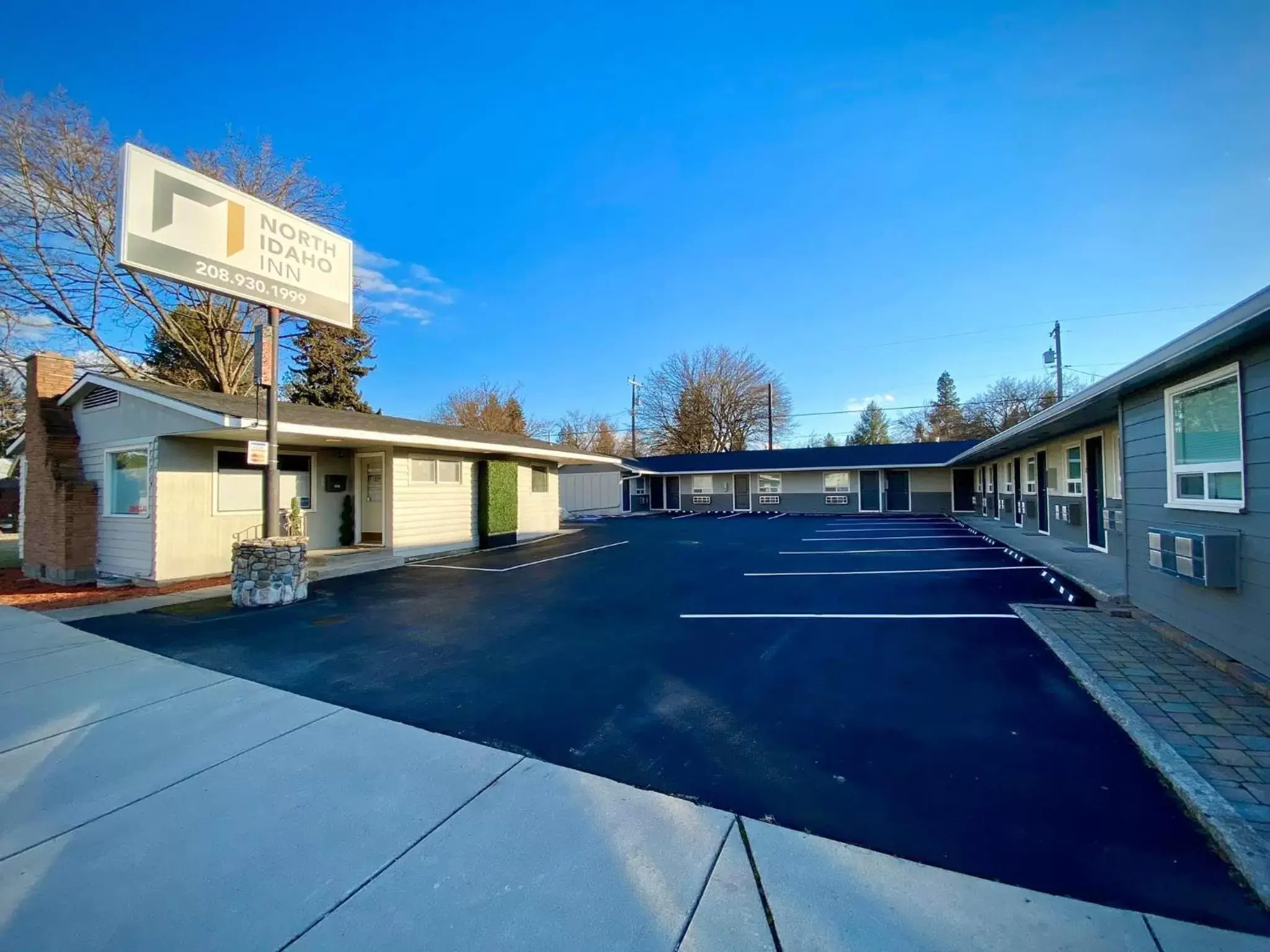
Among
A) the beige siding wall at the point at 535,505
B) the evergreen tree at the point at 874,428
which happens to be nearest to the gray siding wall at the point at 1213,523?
the beige siding wall at the point at 535,505

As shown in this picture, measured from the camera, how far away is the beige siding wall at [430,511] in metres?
11.3

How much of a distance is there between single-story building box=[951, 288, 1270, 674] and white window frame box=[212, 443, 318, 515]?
39.8ft

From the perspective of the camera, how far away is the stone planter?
283 inches

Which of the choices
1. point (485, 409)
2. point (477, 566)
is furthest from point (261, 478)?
point (485, 409)

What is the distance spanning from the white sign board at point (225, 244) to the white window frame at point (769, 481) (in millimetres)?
21974

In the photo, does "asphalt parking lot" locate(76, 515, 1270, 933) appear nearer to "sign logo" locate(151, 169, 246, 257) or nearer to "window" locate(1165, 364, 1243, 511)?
"window" locate(1165, 364, 1243, 511)

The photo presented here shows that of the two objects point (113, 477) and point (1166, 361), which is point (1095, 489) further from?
point (113, 477)

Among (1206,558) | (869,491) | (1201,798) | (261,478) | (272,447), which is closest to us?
(1201,798)

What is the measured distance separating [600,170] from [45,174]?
15492mm

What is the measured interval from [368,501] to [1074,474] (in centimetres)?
1521

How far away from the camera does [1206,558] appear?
162 inches

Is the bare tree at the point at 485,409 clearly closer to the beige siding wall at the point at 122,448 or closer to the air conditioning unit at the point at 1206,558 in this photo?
the beige siding wall at the point at 122,448

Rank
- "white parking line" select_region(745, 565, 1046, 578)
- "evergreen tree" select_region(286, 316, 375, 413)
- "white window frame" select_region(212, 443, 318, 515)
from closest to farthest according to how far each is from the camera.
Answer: "white parking line" select_region(745, 565, 1046, 578), "white window frame" select_region(212, 443, 318, 515), "evergreen tree" select_region(286, 316, 375, 413)

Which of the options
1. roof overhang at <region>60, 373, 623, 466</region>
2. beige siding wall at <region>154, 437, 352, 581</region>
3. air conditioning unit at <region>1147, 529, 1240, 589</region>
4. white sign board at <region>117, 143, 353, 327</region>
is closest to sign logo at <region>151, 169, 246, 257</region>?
white sign board at <region>117, 143, 353, 327</region>
